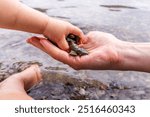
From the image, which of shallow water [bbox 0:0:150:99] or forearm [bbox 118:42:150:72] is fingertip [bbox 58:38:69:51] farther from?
forearm [bbox 118:42:150:72]

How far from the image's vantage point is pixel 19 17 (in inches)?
146

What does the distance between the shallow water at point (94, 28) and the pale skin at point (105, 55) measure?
128mm

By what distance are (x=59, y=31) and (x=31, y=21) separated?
278mm

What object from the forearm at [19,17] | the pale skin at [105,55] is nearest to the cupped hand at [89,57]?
the pale skin at [105,55]

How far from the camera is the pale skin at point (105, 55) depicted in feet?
12.3

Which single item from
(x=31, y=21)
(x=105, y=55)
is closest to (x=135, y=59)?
(x=105, y=55)

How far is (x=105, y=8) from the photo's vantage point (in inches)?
223

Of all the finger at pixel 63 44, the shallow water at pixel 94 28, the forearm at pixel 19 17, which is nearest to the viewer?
the forearm at pixel 19 17

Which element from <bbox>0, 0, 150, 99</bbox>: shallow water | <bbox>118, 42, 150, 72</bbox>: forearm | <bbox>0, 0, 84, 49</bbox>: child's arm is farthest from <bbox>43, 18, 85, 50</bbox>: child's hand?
<bbox>118, 42, 150, 72</bbox>: forearm

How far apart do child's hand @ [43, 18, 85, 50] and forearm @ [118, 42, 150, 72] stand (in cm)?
51

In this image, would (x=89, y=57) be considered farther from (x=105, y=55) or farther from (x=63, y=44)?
(x=63, y=44)

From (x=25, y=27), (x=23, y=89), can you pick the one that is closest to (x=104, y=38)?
(x=25, y=27)

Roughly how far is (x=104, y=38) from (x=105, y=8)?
168 cm

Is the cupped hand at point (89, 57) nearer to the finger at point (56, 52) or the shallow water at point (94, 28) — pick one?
the finger at point (56, 52)
